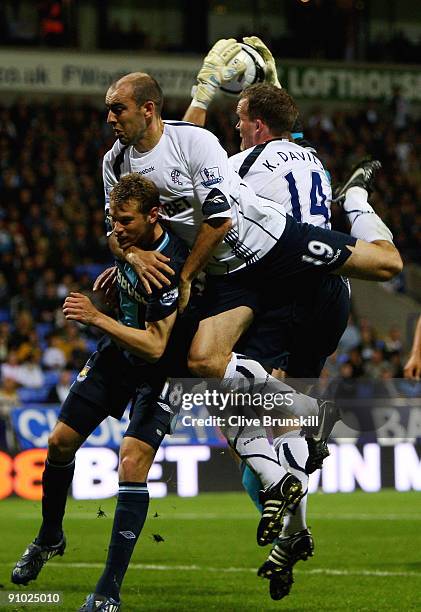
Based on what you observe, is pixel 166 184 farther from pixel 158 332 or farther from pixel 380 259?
pixel 380 259

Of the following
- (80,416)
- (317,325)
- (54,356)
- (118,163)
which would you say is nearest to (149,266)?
(118,163)

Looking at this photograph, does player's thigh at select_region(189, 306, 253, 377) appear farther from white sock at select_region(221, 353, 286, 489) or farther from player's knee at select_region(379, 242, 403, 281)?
player's knee at select_region(379, 242, 403, 281)

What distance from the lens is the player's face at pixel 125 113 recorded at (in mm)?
6945

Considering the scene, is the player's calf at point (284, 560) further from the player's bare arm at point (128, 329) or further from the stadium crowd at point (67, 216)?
the stadium crowd at point (67, 216)

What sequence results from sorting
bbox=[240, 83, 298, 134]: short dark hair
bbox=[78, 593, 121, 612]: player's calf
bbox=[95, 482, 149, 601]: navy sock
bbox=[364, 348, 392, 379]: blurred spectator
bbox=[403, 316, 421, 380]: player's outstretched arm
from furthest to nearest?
bbox=[364, 348, 392, 379]: blurred spectator < bbox=[403, 316, 421, 380]: player's outstretched arm < bbox=[240, 83, 298, 134]: short dark hair < bbox=[95, 482, 149, 601]: navy sock < bbox=[78, 593, 121, 612]: player's calf

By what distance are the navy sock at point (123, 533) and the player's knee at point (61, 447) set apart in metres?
0.58

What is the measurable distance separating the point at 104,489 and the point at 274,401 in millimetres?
4216

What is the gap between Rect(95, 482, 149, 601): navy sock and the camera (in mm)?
6520

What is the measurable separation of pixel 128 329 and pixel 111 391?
28.6 inches

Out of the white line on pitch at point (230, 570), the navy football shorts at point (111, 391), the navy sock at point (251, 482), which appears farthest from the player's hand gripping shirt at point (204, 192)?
the white line on pitch at point (230, 570)

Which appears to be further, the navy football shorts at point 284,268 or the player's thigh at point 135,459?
the navy football shorts at point 284,268

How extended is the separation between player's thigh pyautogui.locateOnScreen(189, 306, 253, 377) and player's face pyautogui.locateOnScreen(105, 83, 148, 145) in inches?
46.4

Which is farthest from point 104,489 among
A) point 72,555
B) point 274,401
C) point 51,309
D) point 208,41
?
point 208,41

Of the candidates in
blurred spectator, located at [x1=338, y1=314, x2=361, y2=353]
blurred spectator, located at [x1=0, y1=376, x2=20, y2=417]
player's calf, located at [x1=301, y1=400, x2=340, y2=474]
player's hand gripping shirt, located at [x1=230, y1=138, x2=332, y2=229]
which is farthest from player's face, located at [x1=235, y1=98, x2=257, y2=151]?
blurred spectator, located at [x1=338, y1=314, x2=361, y2=353]
